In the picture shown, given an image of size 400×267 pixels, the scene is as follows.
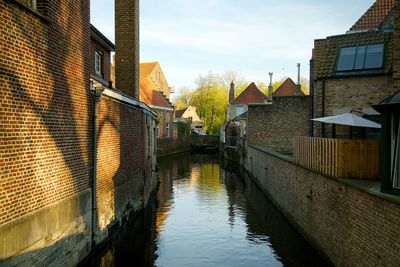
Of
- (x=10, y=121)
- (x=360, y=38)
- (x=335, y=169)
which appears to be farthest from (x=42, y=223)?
(x=360, y=38)

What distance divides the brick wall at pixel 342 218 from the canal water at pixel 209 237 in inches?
25.9

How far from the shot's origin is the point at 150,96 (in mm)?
45062

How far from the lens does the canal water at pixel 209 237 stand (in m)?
10.3

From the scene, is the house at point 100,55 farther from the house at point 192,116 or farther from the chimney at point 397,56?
the house at point 192,116

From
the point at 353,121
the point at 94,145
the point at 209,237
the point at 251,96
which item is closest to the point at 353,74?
the point at 353,121

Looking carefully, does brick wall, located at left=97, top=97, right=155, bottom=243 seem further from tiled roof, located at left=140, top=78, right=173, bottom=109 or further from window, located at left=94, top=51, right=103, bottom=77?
tiled roof, located at left=140, top=78, right=173, bottom=109

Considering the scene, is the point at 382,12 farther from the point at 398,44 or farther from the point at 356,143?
the point at 356,143

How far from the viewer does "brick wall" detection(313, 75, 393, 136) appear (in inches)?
673

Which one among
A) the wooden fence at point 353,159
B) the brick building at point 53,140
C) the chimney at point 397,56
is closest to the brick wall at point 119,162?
the brick building at point 53,140

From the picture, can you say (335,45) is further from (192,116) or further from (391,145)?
(192,116)

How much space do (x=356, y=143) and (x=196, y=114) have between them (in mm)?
73537

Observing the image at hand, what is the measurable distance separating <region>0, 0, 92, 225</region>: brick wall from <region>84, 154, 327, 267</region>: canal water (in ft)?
8.18

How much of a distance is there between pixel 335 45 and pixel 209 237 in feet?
36.9

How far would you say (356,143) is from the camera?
971cm
